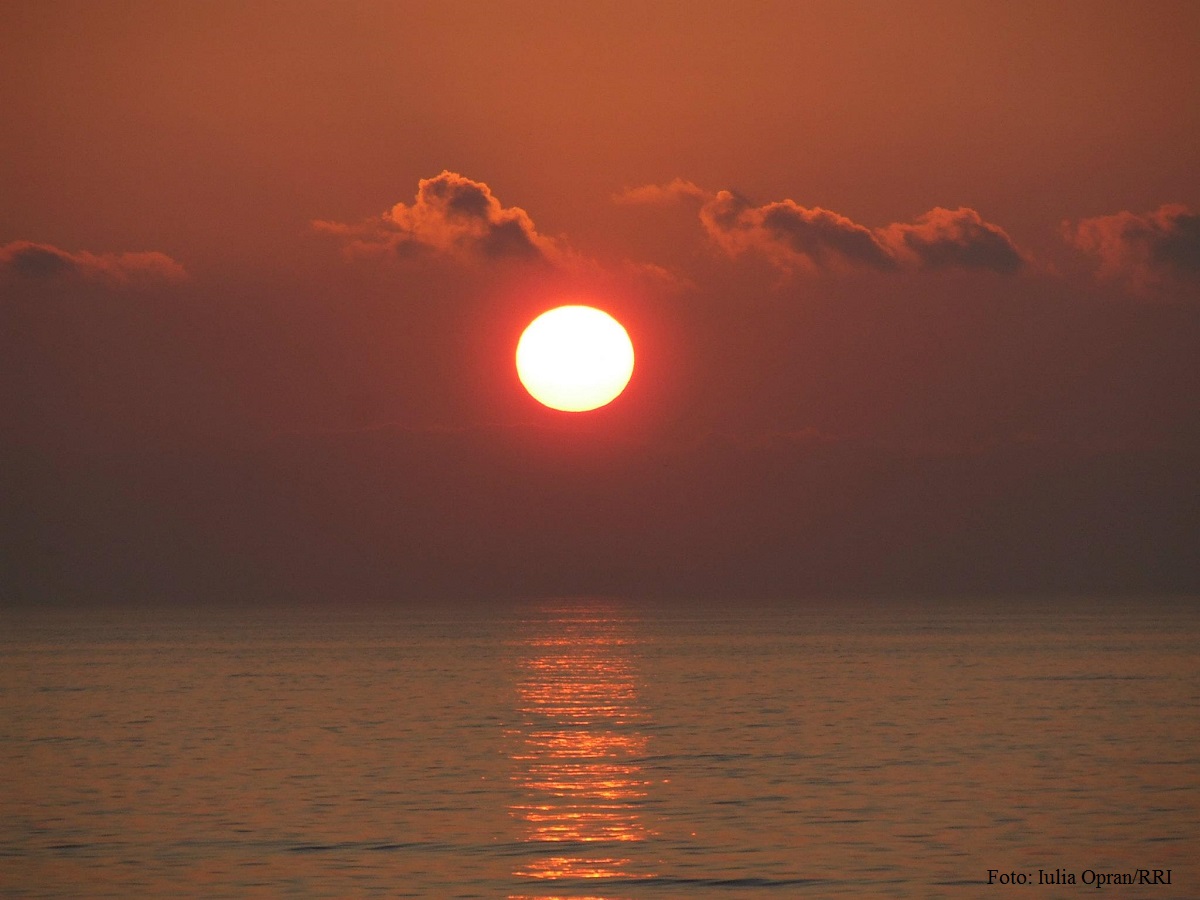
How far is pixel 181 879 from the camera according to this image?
115 ft

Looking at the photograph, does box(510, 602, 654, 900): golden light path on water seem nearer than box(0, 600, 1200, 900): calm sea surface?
No

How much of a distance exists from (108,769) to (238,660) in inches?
3792

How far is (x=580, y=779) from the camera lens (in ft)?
167

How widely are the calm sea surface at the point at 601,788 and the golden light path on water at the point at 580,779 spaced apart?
15 centimetres

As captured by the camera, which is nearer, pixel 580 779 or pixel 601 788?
pixel 601 788

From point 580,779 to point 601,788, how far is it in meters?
2.43

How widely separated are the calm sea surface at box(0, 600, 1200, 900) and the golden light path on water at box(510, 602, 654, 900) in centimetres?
15

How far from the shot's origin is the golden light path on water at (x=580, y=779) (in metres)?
36.4

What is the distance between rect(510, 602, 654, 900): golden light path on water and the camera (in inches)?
Result: 1432

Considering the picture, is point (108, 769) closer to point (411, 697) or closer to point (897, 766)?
point (897, 766)

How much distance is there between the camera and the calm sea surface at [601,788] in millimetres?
35281

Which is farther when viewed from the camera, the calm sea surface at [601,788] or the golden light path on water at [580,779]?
the golden light path on water at [580,779]

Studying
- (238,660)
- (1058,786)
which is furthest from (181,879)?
(238,660)

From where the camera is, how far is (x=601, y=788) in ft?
159
